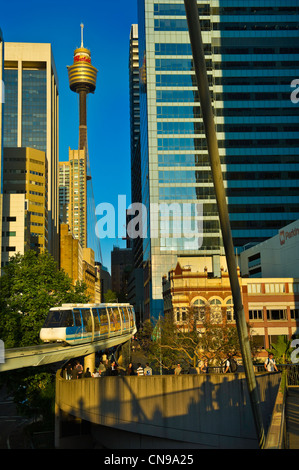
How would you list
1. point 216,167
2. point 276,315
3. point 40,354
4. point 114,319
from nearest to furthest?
point 216,167 → point 40,354 → point 114,319 → point 276,315

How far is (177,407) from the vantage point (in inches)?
839

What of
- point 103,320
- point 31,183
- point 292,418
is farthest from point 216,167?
point 31,183

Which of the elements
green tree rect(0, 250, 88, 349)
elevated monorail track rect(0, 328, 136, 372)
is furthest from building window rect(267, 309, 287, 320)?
elevated monorail track rect(0, 328, 136, 372)

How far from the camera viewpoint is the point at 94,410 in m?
23.7

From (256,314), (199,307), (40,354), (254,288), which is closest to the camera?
(40,354)

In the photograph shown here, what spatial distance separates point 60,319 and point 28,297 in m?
8.23

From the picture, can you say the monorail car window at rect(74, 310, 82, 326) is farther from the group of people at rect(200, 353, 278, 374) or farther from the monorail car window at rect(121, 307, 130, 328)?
the monorail car window at rect(121, 307, 130, 328)

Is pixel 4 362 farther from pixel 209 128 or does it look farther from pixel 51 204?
pixel 51 204

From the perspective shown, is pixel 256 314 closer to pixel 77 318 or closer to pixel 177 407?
pixel 77 318

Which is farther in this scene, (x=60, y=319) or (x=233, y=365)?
(x=60, y=319)

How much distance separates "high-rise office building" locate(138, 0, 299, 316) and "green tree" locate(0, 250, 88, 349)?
190ft

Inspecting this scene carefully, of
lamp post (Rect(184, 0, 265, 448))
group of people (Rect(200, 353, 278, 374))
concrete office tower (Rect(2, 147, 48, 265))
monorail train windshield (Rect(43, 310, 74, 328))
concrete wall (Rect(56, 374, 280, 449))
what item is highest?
concrete office tower (Rect(2, 147, 48, 265))

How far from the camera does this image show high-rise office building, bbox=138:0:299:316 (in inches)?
4173

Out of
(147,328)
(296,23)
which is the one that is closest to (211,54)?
(296,23)
